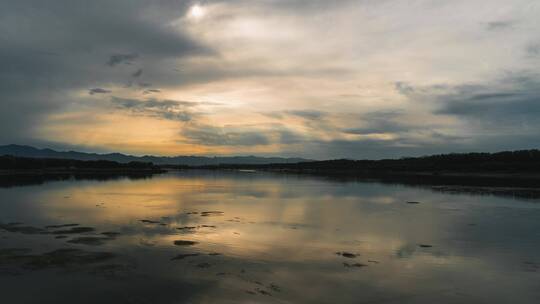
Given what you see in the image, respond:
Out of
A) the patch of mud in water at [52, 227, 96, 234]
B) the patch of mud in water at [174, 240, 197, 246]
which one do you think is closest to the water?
the patch of mud in water at [174, 240, 197, 246]

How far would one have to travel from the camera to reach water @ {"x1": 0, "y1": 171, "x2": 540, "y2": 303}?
1090 centimetres

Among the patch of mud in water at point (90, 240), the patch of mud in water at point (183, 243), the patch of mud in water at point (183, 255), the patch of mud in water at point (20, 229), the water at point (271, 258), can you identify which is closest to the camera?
the water at point (271, 258)

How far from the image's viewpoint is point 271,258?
48.9 feet

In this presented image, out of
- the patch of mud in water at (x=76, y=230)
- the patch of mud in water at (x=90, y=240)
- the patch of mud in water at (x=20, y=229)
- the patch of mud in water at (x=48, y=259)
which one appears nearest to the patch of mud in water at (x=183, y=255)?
the patch of mud in water at (x=48, y=259)

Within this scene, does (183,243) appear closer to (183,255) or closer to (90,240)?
(183,255)

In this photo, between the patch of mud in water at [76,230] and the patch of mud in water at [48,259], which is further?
the patch of mud in water at [76,230]

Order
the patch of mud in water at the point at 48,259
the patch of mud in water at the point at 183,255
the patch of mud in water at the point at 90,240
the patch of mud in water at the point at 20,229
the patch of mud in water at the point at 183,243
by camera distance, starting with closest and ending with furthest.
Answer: the patch of mud in water at the point at 48,259 → the patch of mud in water at the point at 183,255 → the patch of mud in water at the point at 90,240 → the patch of mud in water at the point at 183,243 → the patch of mud in water at the point at 20,229

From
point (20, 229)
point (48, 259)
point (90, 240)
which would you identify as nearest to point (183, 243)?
point (90, 240)

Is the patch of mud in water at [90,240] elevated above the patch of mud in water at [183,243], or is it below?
above

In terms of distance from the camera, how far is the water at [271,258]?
1090 centimetres

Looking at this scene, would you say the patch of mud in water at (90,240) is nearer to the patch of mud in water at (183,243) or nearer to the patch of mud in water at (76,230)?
the patch of mud in water at (76,230)

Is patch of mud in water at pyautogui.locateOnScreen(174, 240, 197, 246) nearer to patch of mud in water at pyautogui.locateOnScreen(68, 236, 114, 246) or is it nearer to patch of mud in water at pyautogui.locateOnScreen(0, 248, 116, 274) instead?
patch of mud in water at pyautogui.locateOnScreen(0, 248, 116, 274)

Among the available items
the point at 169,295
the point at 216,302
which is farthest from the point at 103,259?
the point at 216,302

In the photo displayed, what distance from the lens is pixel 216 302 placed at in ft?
33.2
